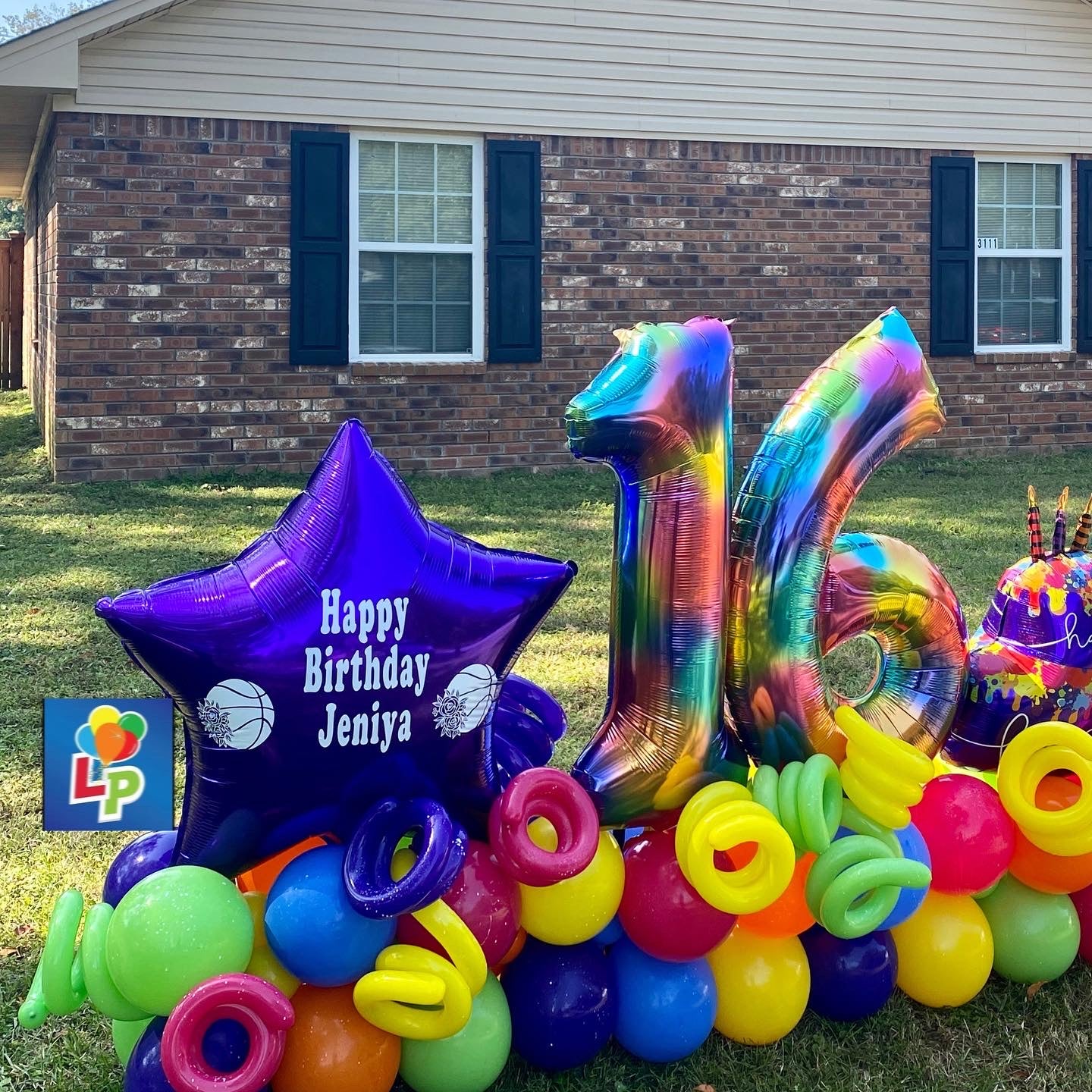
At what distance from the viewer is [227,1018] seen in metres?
2.10

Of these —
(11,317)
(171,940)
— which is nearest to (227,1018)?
(171,940)

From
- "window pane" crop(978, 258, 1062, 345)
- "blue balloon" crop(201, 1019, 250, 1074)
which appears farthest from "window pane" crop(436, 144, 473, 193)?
"blue balloon" crop(201, 1019, 250, 1074)

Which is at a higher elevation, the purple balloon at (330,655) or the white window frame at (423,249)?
the white window frame at (423,249)

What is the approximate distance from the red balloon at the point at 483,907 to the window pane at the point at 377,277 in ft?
27.4

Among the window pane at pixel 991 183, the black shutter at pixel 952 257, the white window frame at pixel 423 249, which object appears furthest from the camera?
the window pane at pixel 991 183

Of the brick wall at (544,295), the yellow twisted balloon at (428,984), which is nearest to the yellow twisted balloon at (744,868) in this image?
the yellow twisted balloon at (428,984)

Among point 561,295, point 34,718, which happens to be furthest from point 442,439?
point 34,718

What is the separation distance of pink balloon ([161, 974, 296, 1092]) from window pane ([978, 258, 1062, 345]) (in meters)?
10.9

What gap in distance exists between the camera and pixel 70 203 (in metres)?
9.39

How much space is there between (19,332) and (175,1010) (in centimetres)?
1730

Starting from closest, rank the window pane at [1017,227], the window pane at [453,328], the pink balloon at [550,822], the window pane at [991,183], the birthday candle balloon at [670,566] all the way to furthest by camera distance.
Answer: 1. the pink balloon at [550,822]
2. the birthday candle balloon at [670,566]
3. the window pane at [453,328]
4. the window pane at [991,183]
5. the window pane at [1017,227]

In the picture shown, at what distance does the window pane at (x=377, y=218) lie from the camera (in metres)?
10.2

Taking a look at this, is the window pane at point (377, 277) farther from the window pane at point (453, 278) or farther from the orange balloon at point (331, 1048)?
the orange balloon at point (331, 1048)

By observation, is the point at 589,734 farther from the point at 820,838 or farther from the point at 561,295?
the point at 561,295
